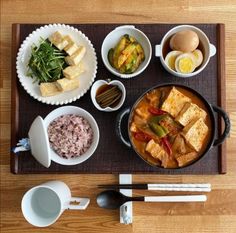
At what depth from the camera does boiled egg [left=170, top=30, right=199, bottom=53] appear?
1371 millimetres

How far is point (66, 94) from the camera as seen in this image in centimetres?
143

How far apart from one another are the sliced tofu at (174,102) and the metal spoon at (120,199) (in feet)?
1.06

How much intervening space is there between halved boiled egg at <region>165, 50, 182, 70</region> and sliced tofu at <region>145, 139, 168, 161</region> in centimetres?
29

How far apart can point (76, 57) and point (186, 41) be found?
39 cm

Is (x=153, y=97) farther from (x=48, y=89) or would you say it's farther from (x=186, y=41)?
(x=48, y=89)

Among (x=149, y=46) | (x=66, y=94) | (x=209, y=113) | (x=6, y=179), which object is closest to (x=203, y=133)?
(x=209, y=113)

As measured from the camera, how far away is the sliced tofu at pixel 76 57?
1413mm

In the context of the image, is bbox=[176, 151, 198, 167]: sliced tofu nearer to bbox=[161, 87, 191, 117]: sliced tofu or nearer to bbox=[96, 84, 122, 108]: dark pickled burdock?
bbox=[161, 87, 191, 117]: sliced tofu

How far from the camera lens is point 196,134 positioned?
1318 millimetres

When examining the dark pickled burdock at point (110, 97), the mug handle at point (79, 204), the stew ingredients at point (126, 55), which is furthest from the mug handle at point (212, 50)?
the mug handle at point (79, 204)

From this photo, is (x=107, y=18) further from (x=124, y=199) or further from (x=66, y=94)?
(x=124, y=199)

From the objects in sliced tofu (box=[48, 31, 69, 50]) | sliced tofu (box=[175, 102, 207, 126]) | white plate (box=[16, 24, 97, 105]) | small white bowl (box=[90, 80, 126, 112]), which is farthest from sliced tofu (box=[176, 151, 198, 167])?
sliced tofu (box=[48, 31, 69, 50])

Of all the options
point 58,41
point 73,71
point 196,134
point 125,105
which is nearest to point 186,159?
point 196,134

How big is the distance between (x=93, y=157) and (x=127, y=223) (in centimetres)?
28
